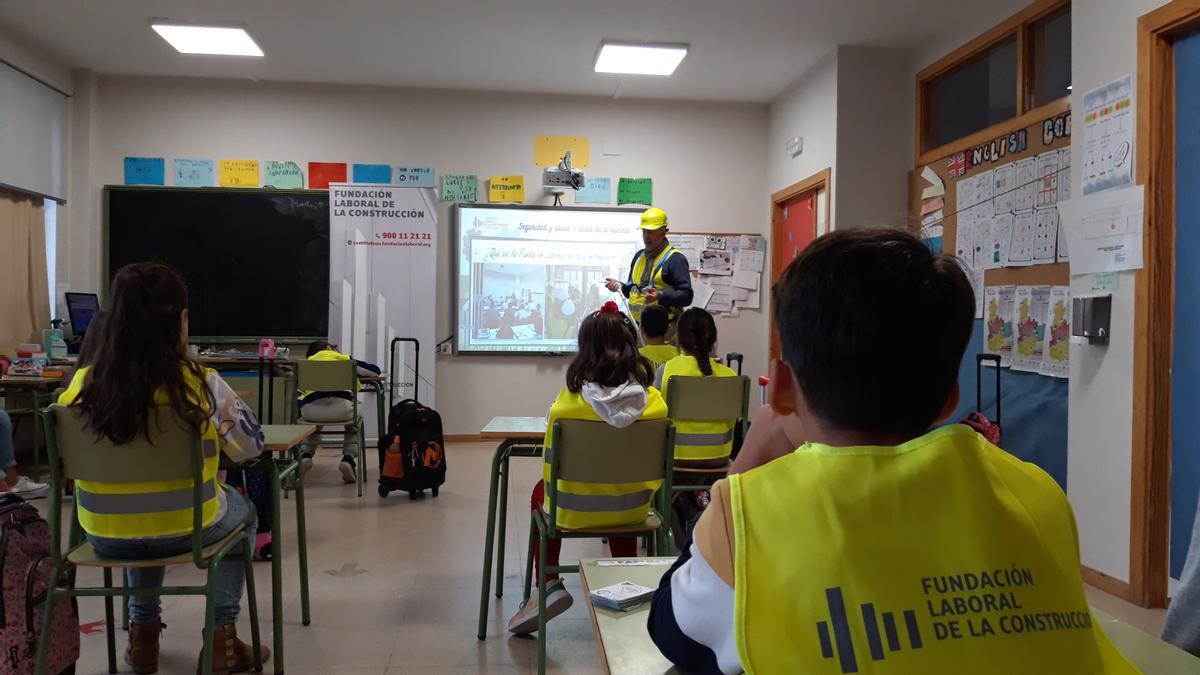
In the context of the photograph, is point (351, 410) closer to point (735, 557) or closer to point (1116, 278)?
point (1116, 278)

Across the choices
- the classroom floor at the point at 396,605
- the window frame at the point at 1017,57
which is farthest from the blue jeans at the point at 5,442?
the window frame at the point at 1017,57

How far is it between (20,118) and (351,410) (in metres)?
3.18

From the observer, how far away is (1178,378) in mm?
2947

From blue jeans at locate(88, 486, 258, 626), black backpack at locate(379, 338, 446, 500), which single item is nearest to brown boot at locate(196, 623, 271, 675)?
blue jeans at locate(88, 486, 258, 626)

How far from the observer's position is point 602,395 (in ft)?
7.74

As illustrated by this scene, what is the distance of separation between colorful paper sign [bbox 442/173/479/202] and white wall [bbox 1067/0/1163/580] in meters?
4.46

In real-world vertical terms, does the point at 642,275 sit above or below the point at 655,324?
above

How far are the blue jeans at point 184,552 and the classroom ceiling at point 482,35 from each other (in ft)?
11.8

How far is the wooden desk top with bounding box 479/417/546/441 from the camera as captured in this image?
2758mm

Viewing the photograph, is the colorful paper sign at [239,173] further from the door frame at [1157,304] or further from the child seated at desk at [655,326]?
the door frame at [1157,304]

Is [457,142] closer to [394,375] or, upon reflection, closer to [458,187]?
[458,187]

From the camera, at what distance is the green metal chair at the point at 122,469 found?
1.98 meters

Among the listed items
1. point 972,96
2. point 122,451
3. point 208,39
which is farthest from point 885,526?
point 208,39

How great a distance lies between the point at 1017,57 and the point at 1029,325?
1.45 m
